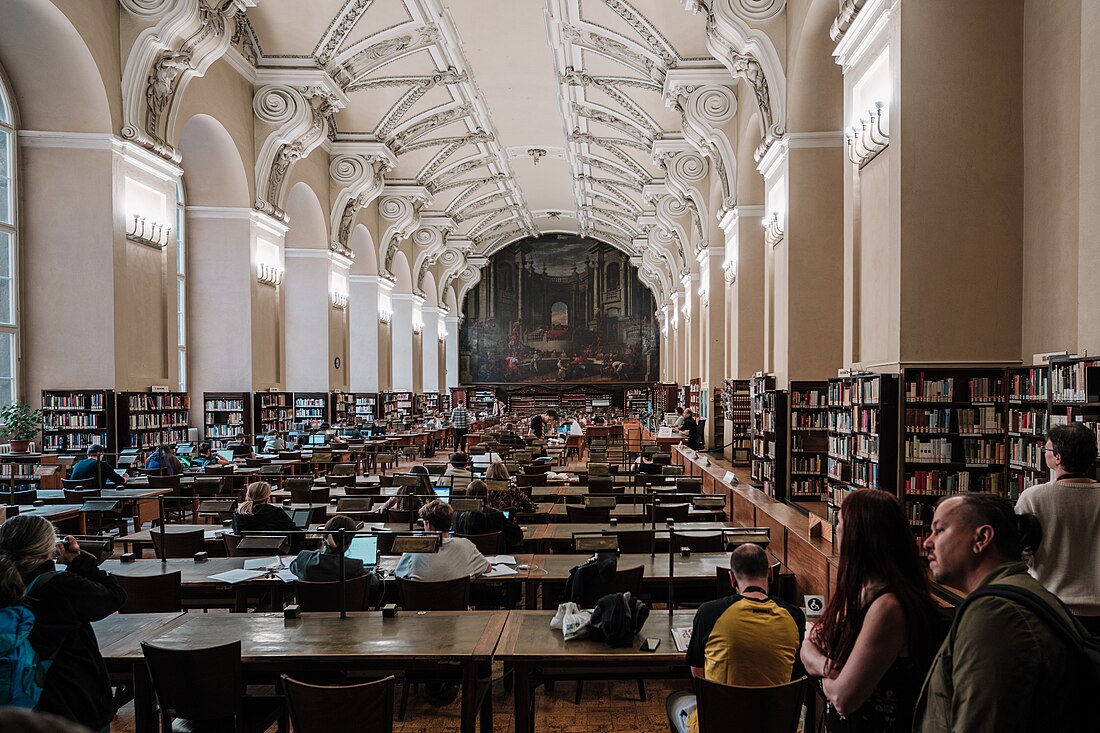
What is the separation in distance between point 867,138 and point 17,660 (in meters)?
7.51

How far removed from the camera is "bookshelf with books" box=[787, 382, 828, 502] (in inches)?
400

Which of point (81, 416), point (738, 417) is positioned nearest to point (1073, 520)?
point (738, 417)

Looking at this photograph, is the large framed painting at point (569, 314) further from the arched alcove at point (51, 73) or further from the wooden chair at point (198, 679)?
the wooden chair at point (198, 679)

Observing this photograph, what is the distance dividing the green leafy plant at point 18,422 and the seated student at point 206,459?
7.45 ft

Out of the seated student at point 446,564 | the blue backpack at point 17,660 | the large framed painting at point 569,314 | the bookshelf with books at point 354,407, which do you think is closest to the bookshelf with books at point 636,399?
the large framed painting at point 569,314

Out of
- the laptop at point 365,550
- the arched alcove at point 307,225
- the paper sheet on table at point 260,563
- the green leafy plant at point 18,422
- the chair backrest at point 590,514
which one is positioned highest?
the arched alcove at point 307,225

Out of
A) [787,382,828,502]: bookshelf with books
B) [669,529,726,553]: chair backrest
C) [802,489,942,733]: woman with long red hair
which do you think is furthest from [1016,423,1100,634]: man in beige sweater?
[787,382,828,502]: bookshelf with books

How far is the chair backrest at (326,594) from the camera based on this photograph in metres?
4.92

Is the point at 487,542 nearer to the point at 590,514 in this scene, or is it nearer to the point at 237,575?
the point at 237,575

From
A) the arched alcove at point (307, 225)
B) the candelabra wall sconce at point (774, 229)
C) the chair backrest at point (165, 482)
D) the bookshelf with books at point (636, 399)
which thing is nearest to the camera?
the chair backrest at point (165, 482)

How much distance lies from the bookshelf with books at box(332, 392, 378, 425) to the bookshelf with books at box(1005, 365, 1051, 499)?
55.0 ft

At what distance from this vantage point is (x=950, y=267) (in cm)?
662

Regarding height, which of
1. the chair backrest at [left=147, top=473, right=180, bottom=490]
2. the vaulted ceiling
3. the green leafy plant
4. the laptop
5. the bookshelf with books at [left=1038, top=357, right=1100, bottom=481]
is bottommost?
the chair backrest at [left=147, top=473, right=180, bottom=490]

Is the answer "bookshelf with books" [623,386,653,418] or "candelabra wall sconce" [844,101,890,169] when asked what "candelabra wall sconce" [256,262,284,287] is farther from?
"bookshelf with books" [623,386,653,418]
